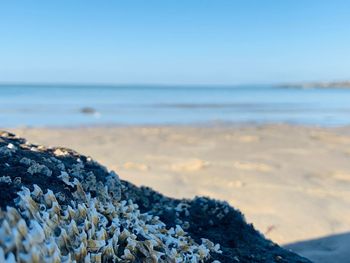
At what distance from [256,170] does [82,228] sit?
525cm

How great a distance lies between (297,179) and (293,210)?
4.71ft

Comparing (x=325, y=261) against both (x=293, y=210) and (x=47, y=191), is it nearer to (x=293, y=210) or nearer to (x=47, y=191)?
(x=293, y=210)

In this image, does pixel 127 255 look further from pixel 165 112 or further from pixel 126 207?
pixel 165 112

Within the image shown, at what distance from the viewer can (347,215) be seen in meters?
4.63

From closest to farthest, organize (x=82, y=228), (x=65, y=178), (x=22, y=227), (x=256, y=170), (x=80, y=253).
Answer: (x=22, y=227) → (x=80, y=253) → (x=82, y=228) → (x=65, y=178) → (x=256, y=170)

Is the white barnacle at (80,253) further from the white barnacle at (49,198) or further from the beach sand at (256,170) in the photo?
the beach sand at (256,170)

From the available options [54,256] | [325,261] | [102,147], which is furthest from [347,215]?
[102,147]

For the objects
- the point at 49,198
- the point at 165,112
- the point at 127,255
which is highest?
the point at 49,198

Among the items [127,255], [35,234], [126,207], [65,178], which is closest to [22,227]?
[35,234]

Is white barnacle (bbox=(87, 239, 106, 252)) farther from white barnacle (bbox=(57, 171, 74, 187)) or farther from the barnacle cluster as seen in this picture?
white barnacle (bbox=(57, 171, 74, 187))

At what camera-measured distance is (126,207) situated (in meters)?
2.31

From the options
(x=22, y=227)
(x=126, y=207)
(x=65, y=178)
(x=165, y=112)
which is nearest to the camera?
(x=22, y=227)

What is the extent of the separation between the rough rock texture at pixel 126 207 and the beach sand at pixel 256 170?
1068 millimetres

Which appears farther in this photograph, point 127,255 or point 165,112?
point 165,112
